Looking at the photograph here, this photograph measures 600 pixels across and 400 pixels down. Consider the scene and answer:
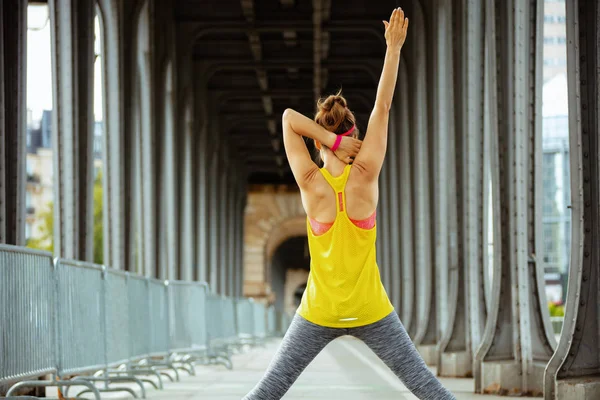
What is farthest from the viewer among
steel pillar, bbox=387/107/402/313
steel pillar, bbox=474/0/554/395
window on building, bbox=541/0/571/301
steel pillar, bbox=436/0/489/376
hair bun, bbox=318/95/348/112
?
window on building, bbox=541/0/571/301

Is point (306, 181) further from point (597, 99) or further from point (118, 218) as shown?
point (118, 218)

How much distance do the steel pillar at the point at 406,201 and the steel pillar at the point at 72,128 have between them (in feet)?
29.0

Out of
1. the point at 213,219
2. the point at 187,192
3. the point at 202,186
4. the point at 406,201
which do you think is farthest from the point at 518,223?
the point at 213,219

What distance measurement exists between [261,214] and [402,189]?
31.7 m

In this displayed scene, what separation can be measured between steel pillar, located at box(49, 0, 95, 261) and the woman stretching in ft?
30.1

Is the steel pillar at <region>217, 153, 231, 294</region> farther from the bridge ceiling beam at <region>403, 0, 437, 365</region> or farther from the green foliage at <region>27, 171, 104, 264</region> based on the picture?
the bridge ceiling beam at <region>403, 0, 437, 365</region>

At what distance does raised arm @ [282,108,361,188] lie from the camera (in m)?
4.71

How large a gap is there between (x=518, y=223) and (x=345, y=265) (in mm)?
5876

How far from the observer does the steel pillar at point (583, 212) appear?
756cm

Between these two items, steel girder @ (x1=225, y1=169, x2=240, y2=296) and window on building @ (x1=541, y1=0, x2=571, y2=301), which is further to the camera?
window on building @ (x1=541, y1=0, x2=571, y2=301)

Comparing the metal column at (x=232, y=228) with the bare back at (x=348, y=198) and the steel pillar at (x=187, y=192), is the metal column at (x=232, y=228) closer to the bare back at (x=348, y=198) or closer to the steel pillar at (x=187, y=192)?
the steel pillar at (x=187, y=192)

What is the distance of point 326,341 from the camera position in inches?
182

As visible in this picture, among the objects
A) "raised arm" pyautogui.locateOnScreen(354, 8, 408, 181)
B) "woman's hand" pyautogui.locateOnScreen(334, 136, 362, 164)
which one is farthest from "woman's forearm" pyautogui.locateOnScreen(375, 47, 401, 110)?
"woman's hand" pyautogui.locateOnScreen(334, 136, 362, 164)

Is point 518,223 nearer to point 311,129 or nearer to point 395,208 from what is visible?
point 311,129
